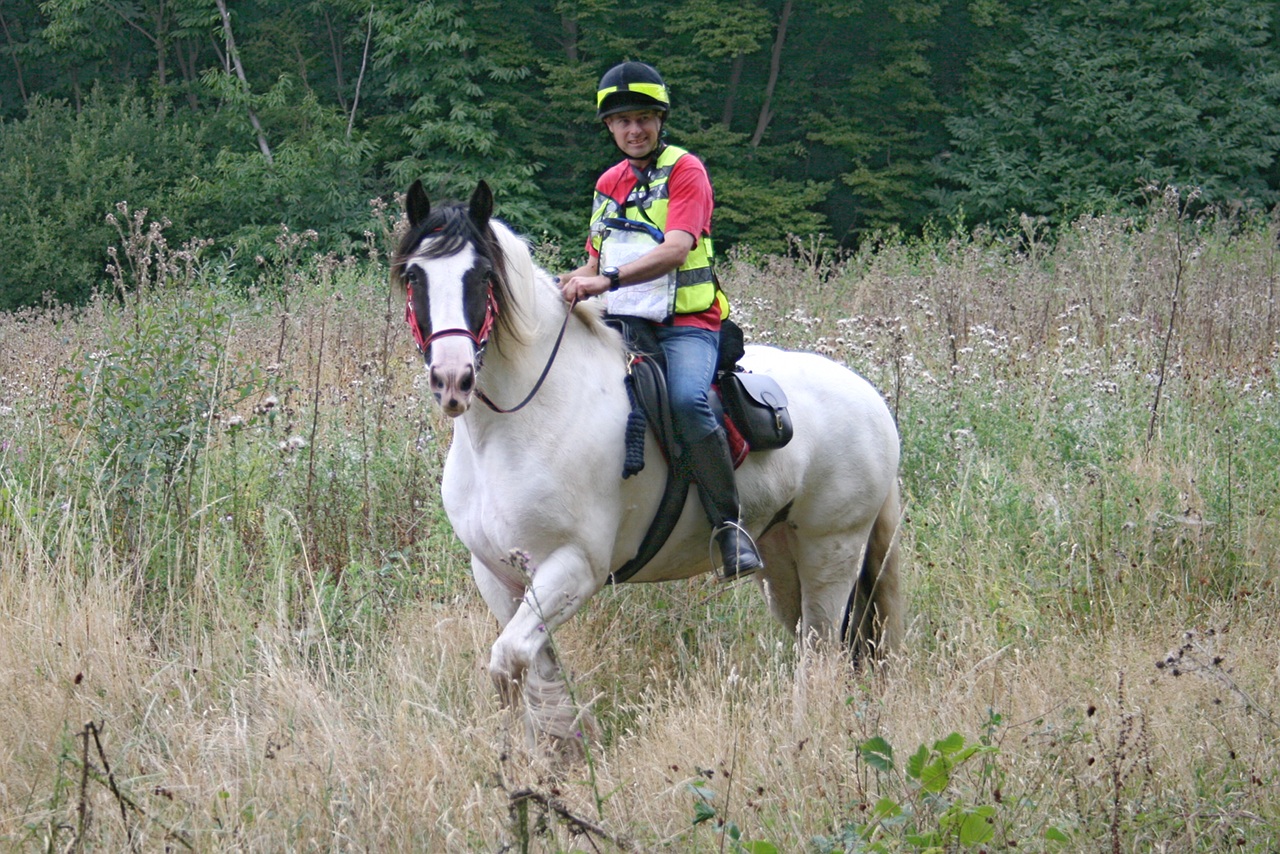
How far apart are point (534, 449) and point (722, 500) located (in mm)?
861

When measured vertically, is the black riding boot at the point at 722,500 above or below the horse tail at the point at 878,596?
above

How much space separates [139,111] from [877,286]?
61.7 ft

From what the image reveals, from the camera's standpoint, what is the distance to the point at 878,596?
5535 mm

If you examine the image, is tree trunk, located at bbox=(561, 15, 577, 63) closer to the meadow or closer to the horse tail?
the meadow

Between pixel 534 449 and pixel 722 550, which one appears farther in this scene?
pixel 722 550

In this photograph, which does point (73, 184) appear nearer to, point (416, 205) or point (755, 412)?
point (416, 205)

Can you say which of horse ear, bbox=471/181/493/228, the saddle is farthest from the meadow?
horse ear, bbox=471/181/493/228

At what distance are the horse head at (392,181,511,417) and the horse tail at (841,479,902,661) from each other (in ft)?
7.28

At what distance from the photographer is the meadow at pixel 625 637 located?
355 cm

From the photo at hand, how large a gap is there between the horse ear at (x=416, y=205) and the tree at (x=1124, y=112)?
66.9 feet

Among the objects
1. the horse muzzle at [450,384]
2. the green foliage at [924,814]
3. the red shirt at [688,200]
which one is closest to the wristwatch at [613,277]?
the red shirt at [688,200]

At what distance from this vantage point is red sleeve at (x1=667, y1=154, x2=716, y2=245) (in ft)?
15.3

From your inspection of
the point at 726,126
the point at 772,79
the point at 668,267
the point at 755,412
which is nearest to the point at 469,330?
the point at 668,267

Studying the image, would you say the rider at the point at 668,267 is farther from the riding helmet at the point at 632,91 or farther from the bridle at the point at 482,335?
the bridle at the point at 482,335
